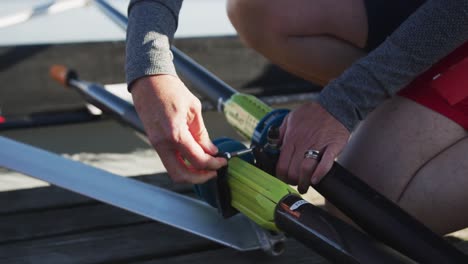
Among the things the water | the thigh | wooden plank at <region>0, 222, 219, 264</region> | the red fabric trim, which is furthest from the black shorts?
the water

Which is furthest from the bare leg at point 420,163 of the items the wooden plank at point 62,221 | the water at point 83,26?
the water at point 83,26

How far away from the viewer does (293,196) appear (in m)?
0.85

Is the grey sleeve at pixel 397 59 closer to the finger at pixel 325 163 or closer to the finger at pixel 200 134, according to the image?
the finger at pixel 325 163

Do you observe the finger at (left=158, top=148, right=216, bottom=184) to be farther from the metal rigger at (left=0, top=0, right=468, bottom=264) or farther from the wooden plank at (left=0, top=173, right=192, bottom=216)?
the wooden plank at (left=0, top=173, right=192, bottom=216)

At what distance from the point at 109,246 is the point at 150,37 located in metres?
0.34

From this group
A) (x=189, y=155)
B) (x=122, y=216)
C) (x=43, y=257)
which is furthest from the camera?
(x=122, y=216)

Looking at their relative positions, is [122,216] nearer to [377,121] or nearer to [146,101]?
[146,101]

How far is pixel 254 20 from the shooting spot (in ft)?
4.12

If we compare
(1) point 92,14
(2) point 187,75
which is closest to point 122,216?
(2) point 187,75

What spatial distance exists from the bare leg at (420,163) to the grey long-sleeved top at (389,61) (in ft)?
0.41

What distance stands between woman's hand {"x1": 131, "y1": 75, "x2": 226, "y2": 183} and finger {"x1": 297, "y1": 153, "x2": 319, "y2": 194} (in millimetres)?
105

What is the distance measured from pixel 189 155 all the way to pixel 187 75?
0.63m

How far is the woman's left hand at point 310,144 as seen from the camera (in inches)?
33.4

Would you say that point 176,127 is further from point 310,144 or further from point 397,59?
point 397,59
